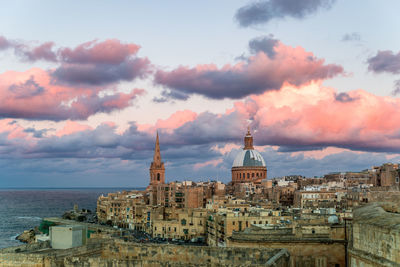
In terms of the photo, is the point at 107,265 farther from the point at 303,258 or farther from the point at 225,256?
the point at 303,258


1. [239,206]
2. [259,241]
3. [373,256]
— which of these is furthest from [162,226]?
[373,256]

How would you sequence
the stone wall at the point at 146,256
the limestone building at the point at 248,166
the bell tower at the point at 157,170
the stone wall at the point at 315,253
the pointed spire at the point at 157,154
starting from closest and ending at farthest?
the stone wall at the point at 146,256 → the stone wall at the point at 315,253 → the limestone building at the point at 248,166 → the bell tower at the point at 157,170 → the pointed spire at the point at 157,154

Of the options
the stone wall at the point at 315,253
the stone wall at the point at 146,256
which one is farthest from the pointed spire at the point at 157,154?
the stone wall at the point at 146,256

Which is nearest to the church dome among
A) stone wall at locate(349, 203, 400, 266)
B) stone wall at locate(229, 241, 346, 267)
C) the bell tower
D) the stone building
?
the bell tower

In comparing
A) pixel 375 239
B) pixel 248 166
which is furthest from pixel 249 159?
pixel 375 239

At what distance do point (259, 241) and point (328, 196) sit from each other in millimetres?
65695

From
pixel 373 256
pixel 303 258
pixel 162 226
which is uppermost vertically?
pixel 373 256

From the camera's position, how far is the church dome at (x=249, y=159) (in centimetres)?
13662

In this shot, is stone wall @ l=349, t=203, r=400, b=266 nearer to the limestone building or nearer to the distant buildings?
the distant buildings

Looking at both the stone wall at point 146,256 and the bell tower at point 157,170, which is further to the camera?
the bell tower at point 157,170

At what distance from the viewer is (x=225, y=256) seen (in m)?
17.5

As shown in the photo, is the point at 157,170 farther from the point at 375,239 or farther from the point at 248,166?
the point at 375,239

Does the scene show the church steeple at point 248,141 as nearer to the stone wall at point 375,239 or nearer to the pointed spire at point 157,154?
the pointed spire at point 157,154

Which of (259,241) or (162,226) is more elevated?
(259,241)
